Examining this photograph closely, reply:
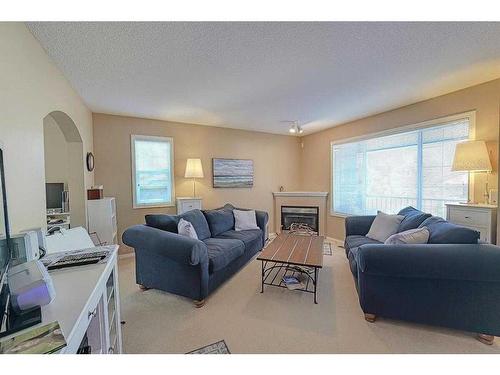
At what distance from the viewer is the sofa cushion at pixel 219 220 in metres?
3.51

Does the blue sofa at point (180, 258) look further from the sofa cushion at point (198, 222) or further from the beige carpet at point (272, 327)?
the beige carpet at point (272, 327)

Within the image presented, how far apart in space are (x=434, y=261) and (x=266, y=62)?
7.08ft

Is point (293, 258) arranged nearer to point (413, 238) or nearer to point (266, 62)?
point (413, 238)

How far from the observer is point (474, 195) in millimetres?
2789

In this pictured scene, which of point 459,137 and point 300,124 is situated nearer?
point 459,137

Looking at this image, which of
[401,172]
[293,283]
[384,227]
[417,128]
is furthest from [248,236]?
[417,128]

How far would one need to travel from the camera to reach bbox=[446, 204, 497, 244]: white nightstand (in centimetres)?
236

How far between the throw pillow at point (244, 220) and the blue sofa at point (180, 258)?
62cm

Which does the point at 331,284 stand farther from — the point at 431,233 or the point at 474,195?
the point at 474,195

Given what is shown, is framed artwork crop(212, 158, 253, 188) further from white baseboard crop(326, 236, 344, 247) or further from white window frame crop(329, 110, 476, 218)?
white baseboard crop(326, 236, 344, 247)
